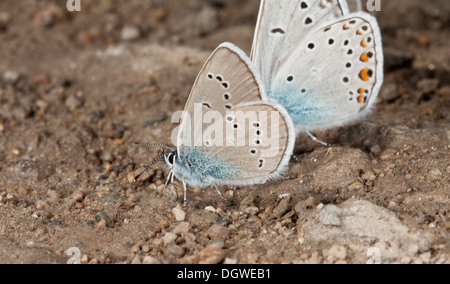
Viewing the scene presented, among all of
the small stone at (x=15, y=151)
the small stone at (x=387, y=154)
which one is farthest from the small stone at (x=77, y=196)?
the small stone at (x=387, y=154)

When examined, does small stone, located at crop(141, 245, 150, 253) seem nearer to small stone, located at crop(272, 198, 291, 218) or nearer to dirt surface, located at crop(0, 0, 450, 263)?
dirt surface, located at crop(0, 0, 450, 263)

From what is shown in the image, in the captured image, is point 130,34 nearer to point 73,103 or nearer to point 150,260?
point 73,103

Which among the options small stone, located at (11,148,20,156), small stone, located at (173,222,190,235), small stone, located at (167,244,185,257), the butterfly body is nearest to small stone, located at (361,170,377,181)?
the butterfly body

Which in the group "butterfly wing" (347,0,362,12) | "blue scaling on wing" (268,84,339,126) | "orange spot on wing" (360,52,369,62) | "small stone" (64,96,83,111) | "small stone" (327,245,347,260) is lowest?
"small stone" (327,245,347,260)

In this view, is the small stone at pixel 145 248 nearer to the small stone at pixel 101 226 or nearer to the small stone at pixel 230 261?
the small stone at pixel 101 226

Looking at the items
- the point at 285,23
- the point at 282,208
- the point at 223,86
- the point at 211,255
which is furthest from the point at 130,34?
the point at 211,255

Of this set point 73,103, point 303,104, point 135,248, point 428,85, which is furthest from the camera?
point 73,103
